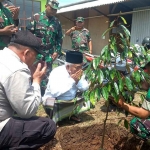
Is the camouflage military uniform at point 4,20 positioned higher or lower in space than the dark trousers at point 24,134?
higher

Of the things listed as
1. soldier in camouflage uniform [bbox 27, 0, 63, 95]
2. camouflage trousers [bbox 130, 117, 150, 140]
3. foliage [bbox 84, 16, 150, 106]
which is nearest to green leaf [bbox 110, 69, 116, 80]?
foliage [bbox 84, 16, 150, 106]

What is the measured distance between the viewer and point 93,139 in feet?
9.41

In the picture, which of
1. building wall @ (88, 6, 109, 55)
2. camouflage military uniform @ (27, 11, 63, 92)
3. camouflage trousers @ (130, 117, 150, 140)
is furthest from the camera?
building wall @ (88, 6, 109, 55)

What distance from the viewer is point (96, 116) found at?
3.71 meters

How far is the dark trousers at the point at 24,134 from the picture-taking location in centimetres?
184

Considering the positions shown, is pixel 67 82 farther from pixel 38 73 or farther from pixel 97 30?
pixel 97 30

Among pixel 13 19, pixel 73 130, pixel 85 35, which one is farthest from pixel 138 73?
pixel 85 35

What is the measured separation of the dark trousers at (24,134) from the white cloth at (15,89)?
0.08m

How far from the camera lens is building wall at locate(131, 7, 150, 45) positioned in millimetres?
7292

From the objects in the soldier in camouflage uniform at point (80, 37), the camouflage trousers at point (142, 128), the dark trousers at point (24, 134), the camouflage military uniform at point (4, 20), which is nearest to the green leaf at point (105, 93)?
the dark trousers at point (24, 134)

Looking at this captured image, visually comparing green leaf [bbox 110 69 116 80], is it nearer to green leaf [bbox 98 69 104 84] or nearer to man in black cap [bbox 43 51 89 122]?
green leaf [bbox 98 69 104 84]

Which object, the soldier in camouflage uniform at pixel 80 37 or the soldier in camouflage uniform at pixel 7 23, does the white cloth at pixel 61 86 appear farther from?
the soldier in camouflage uniform at pixel 80 37

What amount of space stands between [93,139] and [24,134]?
125cm

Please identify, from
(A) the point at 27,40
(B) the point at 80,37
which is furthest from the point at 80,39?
(A) the point at 27,40
